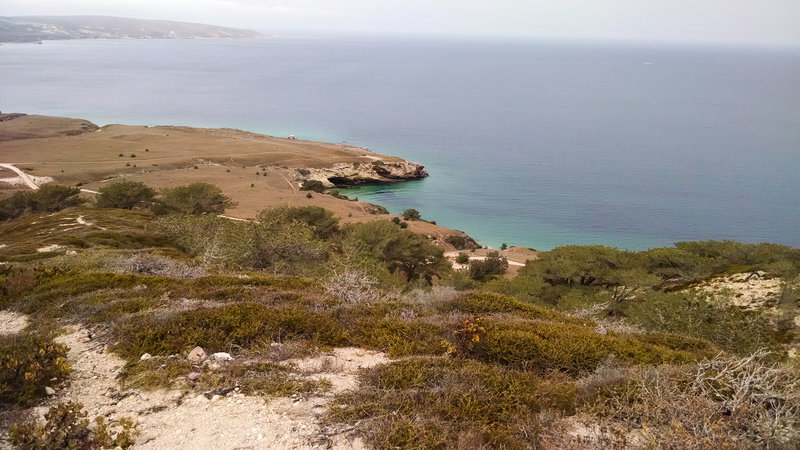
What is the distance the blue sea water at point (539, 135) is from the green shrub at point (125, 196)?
3147 cm

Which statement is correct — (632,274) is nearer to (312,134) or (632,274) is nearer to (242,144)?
(242,144)

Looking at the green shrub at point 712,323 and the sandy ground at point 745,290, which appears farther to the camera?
the sandy ground at point 745,290

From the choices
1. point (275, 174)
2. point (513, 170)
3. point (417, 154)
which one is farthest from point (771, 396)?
point (417, 154)

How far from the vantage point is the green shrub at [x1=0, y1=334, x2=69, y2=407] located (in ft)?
19.3

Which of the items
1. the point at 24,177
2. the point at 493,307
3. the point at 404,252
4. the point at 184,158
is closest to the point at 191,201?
the point at 404,252

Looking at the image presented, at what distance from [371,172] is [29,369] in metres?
72.5

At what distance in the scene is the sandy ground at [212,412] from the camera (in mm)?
5180

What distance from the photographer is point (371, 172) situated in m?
77.8

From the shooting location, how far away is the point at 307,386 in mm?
6285

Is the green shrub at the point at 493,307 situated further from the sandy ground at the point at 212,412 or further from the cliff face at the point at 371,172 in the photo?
the cliff face at the point at 371,172

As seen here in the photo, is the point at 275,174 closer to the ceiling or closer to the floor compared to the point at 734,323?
closer to the floor

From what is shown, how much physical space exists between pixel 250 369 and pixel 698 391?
6.39 meters

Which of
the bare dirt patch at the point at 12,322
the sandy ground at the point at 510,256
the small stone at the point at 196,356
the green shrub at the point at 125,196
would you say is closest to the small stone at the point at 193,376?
the small stone at the point at 196,356

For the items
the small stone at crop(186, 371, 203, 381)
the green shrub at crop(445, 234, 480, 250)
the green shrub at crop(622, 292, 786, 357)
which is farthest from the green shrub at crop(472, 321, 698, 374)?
the green shrub at crop(445, 234, 480, 250)
